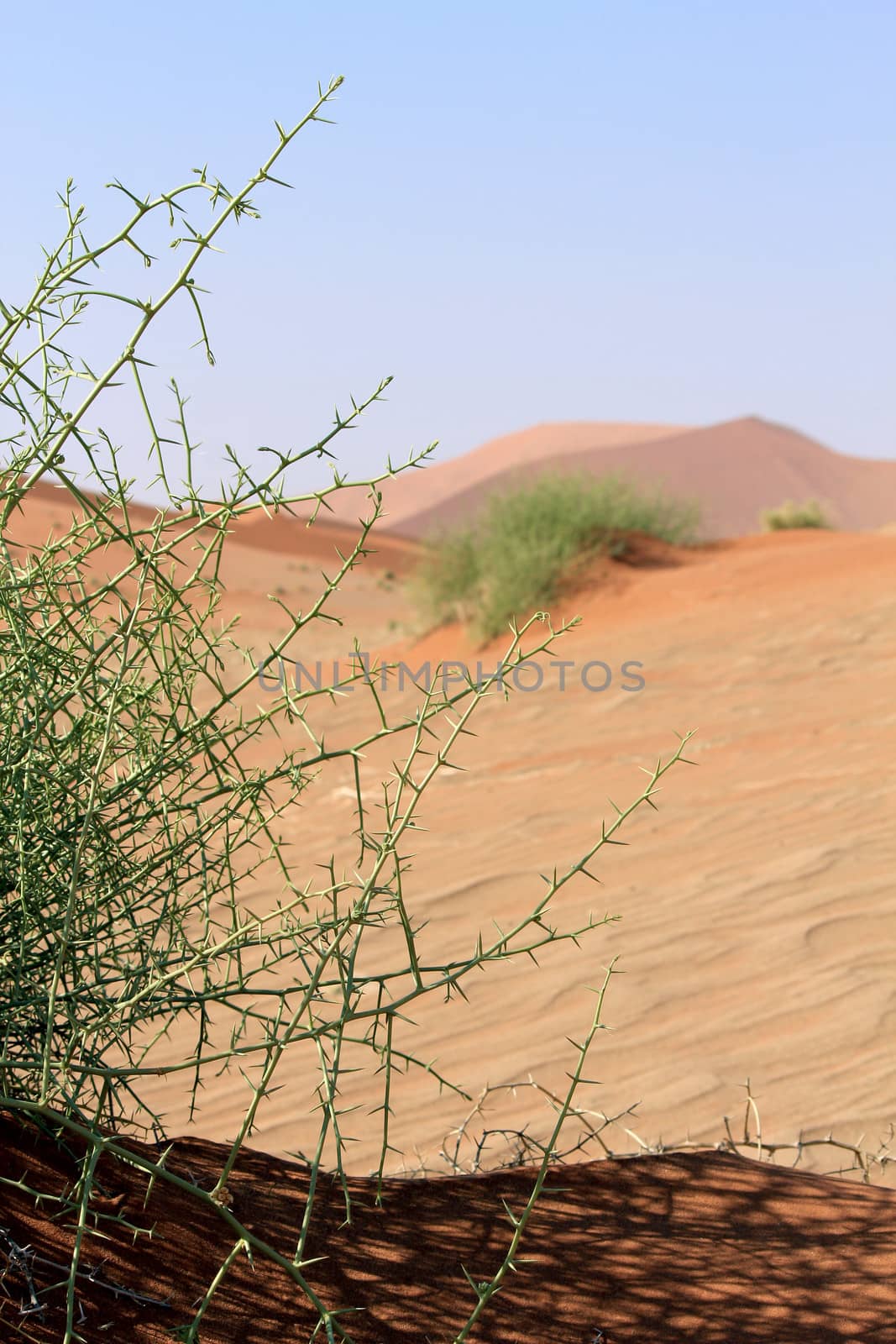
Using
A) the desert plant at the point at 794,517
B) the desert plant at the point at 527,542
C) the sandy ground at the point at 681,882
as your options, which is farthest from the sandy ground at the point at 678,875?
the desert plant at the point at 794,517

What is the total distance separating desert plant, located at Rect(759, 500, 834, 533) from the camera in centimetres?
1930

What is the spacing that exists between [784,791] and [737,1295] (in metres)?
4.13

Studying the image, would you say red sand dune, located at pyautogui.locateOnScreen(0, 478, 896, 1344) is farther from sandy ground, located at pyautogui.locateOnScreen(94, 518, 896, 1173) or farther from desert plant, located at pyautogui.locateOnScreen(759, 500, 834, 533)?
desert plant, located at pyautogui.locateOnScreen(759, 500, 834, 533)

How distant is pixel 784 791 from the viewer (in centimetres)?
623

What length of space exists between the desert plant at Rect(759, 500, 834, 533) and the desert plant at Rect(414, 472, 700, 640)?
534 cm

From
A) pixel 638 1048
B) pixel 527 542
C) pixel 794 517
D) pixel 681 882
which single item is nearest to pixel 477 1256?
pixel 638 1048

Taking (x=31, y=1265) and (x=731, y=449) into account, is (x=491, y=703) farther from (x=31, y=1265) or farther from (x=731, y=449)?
(x=731, y=449)

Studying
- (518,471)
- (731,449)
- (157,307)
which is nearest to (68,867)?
(157,307)

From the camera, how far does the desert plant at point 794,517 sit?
63.3 feet

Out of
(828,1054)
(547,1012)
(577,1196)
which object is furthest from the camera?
(547,1012)

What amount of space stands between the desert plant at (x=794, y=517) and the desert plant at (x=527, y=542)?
534 cm

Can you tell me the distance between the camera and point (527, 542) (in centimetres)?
1264

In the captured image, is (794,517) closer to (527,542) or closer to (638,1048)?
(527,542)

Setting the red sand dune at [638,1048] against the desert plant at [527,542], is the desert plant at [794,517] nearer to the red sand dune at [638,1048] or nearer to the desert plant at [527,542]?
the desert plant at [527,542]
